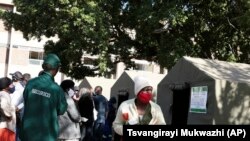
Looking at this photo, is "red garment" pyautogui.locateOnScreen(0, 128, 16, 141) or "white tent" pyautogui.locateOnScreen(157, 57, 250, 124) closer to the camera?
"red garment" pyautogui.locateOnScreen(0, 128, 16, 141)

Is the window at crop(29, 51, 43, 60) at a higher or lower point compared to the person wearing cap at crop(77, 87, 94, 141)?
higher

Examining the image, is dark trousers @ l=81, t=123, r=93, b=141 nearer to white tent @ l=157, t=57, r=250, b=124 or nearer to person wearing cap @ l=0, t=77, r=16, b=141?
white tent @ l=157, t=57, r=250, b=124

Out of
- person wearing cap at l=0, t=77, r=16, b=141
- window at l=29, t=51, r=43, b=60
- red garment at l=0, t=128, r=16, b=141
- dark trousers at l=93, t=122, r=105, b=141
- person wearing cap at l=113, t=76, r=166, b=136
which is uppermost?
window at l=29, t=51, r=43, b=60

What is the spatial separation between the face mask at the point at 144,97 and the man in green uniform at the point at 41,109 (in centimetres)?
82

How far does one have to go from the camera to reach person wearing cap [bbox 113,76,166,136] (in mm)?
4266

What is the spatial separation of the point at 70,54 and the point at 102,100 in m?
8.96

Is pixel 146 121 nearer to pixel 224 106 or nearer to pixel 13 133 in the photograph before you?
pixel 13 133

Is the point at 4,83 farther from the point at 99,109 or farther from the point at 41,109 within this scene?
the point at 99,109

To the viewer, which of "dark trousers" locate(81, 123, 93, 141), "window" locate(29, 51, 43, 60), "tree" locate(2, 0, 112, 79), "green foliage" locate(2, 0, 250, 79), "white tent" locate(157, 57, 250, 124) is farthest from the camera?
"window" locate(29, 51, 43, 60)

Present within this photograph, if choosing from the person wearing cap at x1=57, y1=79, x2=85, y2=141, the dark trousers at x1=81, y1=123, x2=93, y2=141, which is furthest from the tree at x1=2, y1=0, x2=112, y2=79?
the person wearing cap at x1=57, y1=79, x2=85, y2=141

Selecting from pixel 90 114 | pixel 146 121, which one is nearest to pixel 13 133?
pixel 146 121

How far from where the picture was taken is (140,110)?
4.35m

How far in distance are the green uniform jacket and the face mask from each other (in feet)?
2.70

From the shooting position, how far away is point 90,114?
984cm
